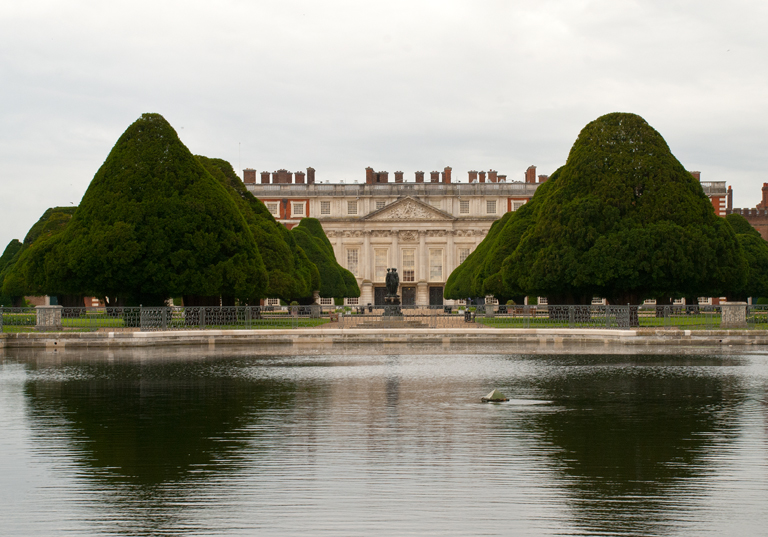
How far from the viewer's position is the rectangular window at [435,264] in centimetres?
7738

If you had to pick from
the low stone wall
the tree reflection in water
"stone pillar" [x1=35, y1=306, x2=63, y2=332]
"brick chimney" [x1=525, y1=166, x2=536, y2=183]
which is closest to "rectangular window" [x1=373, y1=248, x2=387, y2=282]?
"brick chimney" [x1=525, y1=166, x2=536, y2=183]

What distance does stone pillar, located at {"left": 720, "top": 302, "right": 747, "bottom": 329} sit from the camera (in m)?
23.6

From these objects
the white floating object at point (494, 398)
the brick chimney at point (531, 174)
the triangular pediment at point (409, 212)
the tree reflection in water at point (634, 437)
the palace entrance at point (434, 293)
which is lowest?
the tree reflection in water at point (634, 437)

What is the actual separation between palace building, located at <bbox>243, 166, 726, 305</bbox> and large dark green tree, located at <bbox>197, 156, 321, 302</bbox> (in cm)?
3943

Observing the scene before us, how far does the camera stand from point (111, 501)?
18.6 feet

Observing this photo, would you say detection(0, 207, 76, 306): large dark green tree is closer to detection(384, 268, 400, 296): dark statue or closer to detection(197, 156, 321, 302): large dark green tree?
detection(197, 156, 321, 302): large dark green tree

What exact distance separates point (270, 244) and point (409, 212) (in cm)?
4549

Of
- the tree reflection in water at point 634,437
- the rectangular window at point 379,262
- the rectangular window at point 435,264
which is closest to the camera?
the tree reflection in water at point 634,437

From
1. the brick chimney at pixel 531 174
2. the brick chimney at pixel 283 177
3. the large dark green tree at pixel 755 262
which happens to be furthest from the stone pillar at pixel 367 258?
the large dark green tree at pixel 755 262

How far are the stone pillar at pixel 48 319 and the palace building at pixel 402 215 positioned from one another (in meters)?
50.1

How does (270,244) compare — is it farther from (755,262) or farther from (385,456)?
(755,262)

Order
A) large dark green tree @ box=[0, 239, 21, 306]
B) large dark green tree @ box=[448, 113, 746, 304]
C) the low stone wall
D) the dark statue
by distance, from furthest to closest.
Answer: large dark green tree @ box=[0, 239, 21, 306] < the dark statue < large dark green tree @ box=[448, 113, 746, 304] < the low stone wall

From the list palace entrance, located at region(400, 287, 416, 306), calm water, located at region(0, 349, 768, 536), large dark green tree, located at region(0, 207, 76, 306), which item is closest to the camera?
calm water, located at region(0, 349, 768, 536)

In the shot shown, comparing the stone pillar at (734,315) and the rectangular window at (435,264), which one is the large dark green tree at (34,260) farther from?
the rectangular window at (435,264)
